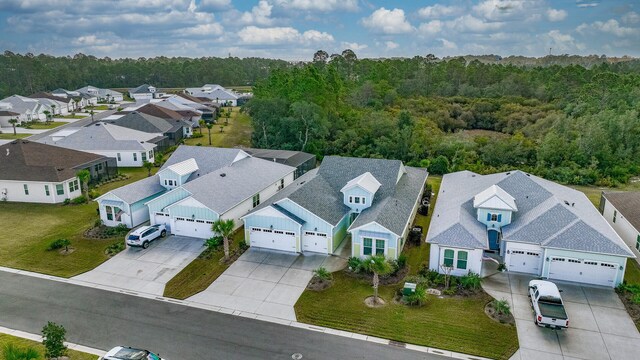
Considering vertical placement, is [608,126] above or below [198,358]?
above

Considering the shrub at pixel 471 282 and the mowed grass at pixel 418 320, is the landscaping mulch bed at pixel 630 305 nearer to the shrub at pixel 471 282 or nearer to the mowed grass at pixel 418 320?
the mowed grass at pixel 418 320

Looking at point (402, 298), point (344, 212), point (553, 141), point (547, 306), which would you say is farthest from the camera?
point (553, 141)

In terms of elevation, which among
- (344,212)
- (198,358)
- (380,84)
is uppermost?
(380,84)

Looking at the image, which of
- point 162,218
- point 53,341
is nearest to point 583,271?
point 53,341

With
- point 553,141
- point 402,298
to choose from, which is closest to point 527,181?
point 402,298

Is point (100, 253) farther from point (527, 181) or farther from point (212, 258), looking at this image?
point (527, 181)

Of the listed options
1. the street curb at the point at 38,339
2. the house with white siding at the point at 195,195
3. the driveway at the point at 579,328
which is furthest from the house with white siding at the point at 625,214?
the street curb at the point at 38,339

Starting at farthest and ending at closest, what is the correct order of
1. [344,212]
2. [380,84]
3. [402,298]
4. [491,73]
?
[491,73], [380,84], [344,212], [402,298]
